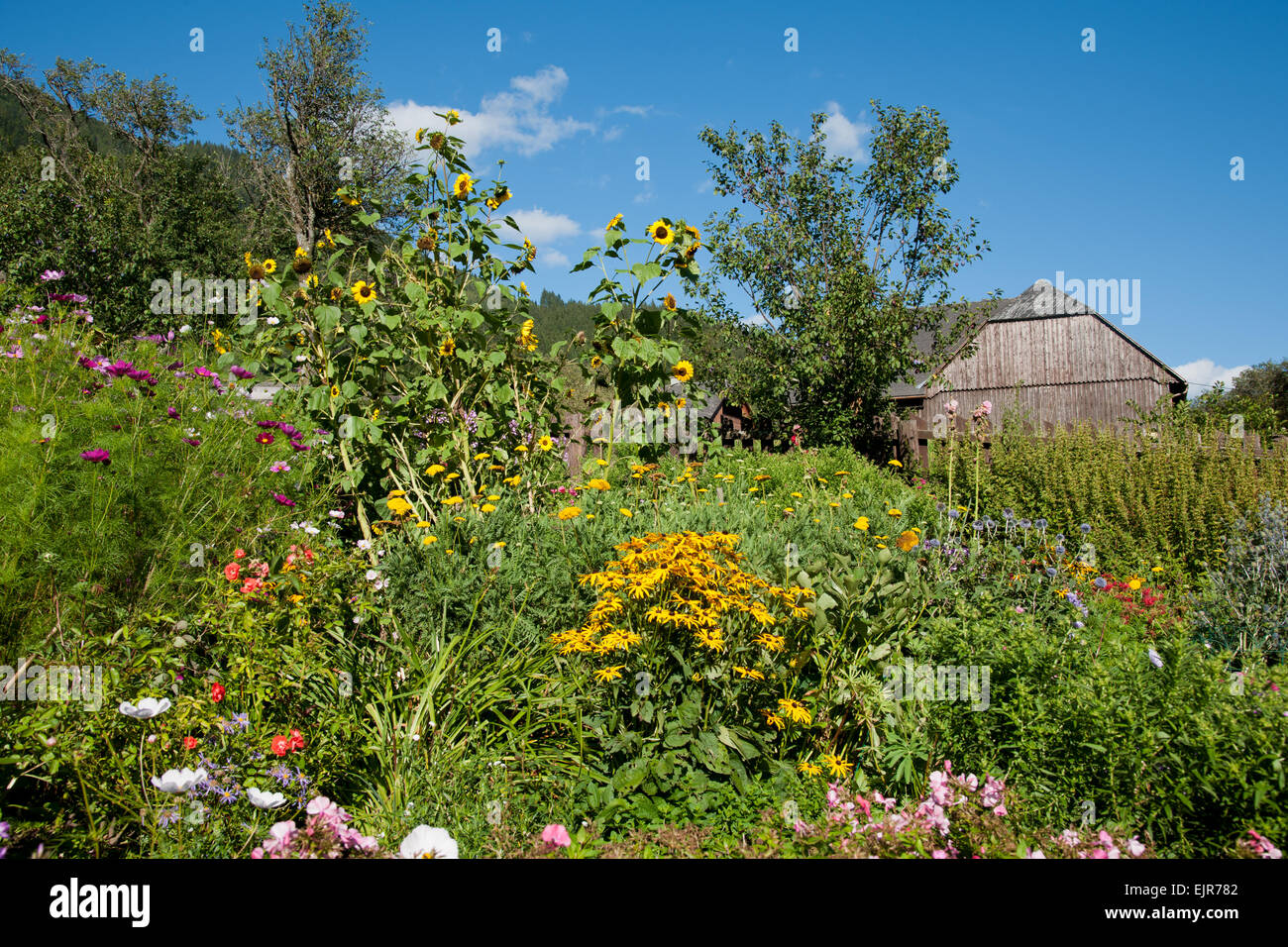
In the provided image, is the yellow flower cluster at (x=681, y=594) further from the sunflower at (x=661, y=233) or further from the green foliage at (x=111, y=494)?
the sunflower at (x=661, y=233)

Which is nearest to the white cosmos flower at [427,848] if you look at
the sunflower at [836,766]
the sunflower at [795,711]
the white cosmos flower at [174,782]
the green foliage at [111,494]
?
the white cosmos flower at [174,782]

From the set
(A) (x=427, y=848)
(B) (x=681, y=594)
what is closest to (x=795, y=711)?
(B) (x=681, y=594)

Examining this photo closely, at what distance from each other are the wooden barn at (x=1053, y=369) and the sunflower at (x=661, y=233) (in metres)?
18.5

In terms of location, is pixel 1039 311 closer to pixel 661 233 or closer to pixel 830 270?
pixel 830 270

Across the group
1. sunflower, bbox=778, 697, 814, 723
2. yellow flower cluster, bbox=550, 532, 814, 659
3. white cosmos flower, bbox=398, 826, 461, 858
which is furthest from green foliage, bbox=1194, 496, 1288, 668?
white cosmos flower, bbox=398, 826, 461, 858

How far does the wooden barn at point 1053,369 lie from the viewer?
21.7 m

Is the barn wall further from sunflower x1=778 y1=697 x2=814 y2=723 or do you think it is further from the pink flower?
the pink flower

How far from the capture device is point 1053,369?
22859mm

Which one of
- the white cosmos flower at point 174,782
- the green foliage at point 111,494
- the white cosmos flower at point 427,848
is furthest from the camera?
the green foliage at point 111,494

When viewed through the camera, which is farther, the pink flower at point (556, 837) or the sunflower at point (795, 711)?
the sunflower at point (795, 711)

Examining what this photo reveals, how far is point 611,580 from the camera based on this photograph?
85.5 inches

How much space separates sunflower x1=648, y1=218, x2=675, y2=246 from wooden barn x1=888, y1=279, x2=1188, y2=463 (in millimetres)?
Result: 18502

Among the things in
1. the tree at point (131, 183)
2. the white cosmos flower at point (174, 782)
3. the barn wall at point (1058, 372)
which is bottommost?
the white cosmos flower at point (174, 782)
